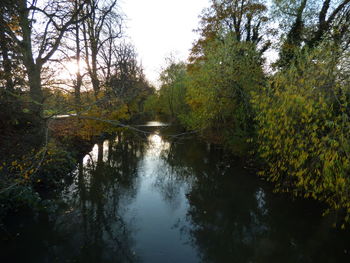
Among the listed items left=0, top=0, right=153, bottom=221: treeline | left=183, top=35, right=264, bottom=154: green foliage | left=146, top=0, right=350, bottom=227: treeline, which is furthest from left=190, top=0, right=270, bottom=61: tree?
left=0, top=0, right=153, bottom=221: treeline

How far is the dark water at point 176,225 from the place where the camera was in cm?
473

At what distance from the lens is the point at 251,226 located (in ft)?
19.3

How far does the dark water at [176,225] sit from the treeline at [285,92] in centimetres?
108

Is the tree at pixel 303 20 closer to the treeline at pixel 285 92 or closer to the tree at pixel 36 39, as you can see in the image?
the treeline at pixel 285 92

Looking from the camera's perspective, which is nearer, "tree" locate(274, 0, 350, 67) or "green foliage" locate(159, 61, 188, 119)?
"tree" locate(274, 0, 350, 67)

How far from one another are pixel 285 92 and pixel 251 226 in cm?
398

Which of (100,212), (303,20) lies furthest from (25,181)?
(303,20)

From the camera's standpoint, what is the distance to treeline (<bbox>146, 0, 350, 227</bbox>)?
158 inches

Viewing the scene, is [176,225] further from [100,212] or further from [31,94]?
[31,94]

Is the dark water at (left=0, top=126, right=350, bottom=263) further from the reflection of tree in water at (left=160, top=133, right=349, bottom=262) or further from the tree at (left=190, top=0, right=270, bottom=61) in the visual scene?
the tree at (left=190, top=0, right=270, bottom=61)

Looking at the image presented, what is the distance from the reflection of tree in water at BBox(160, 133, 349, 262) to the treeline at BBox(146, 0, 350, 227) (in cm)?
78

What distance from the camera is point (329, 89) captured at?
3.93 meters

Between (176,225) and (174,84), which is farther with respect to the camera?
(174,84)

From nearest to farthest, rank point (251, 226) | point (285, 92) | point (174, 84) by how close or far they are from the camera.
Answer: point (285, 92) < point (251, 226) < point (174, 84)
